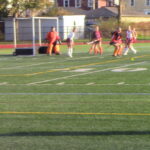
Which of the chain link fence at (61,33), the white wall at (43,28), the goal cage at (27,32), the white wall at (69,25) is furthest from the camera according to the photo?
the white wall at (69,25)

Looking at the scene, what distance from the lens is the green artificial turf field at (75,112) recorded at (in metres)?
7.97

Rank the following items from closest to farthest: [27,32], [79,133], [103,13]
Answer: [79,133], [27,32], [103,13]

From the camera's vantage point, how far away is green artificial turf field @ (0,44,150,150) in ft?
26.1

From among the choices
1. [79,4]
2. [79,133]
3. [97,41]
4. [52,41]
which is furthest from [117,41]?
[79,4]

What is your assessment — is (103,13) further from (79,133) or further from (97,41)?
(79,133)

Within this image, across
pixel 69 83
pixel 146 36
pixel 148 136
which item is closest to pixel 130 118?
pixel 148 136

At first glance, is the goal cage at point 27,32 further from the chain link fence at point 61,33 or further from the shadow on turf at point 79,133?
the shadow on turf at point 79,133

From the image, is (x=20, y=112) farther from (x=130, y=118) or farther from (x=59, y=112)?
(x=130, y=118)

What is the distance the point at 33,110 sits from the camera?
10.8 metres

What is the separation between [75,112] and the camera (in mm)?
10469

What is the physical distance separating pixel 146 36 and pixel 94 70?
44.8 m

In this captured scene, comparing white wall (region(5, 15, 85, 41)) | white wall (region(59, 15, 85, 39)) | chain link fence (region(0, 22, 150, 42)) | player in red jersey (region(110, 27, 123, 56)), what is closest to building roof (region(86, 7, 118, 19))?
white wall (region(59, 15, 85, 39))

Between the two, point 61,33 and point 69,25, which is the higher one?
point 69,25

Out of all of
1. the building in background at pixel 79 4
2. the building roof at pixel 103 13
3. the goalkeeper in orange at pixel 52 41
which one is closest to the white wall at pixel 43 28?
the building roof at pixel 103 13
